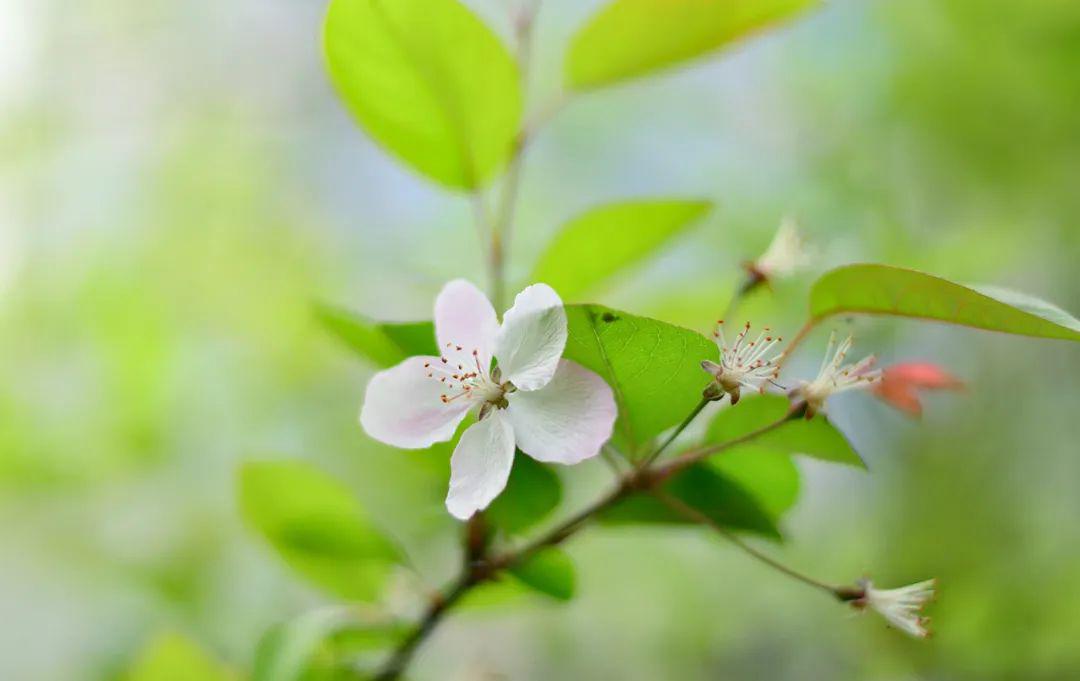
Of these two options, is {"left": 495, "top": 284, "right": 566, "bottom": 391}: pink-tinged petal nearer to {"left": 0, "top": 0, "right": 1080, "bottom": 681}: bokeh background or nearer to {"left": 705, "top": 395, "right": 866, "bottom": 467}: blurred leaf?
{"left": 705, "top": 395, "right": 866, "bottom": 467}: blurred leaf

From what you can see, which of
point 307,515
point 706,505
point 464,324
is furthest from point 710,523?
point 307,515

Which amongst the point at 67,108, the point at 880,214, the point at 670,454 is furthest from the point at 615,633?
the point at 67,108

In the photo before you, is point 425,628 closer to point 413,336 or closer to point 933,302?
point 413,336

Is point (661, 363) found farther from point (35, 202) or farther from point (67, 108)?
point (67, 108)

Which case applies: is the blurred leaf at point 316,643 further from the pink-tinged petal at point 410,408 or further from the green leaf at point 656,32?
the green leaf at point 656,32

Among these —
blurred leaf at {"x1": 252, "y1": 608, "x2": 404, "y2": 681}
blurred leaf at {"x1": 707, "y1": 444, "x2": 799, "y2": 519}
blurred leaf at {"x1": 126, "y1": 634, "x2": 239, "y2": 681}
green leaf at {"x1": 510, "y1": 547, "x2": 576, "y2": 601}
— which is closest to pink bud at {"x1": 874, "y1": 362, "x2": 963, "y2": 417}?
blurred leaf at {"x1": 707, "y1": 444, "x2": 799, "y2": 519}

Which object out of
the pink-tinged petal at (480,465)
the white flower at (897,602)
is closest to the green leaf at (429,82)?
the pink-tinged petal at (480,465)
